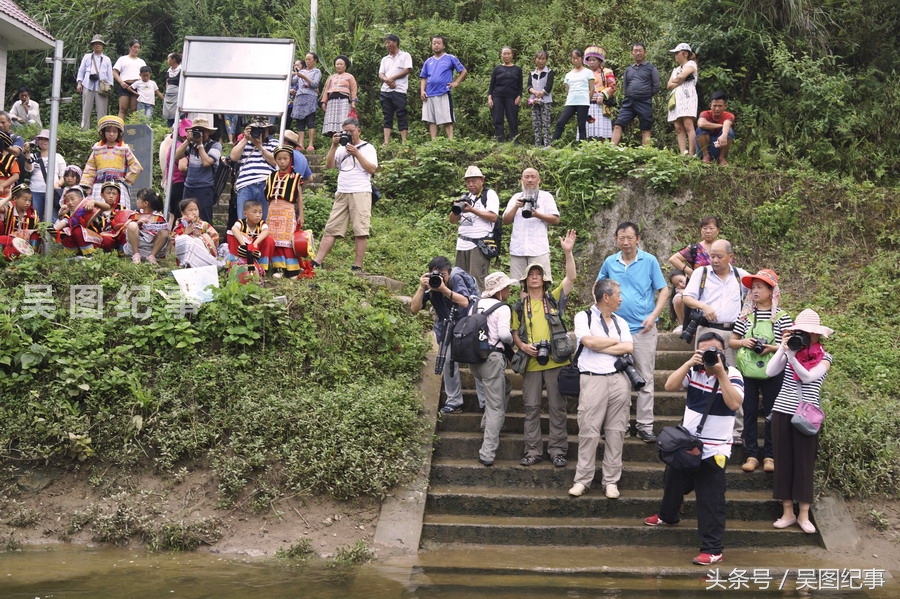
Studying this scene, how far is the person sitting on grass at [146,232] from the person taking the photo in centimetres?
1060

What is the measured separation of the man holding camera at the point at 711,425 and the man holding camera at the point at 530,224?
2748mm

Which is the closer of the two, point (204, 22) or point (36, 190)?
point (36, 190)

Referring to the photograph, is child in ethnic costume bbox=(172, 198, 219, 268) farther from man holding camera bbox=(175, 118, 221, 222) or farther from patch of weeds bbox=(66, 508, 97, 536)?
patch of weeds bbox=(66, 508, 97, 536)

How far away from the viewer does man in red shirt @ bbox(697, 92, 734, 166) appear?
45.2ft

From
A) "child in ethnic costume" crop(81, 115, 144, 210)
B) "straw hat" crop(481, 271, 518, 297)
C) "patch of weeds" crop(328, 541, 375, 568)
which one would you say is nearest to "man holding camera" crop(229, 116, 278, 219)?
"child in ethnic costume" crop(81, 115, 144, 210)

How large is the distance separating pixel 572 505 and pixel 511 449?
0.90 metres

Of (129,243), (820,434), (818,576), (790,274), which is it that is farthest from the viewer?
(790,274)

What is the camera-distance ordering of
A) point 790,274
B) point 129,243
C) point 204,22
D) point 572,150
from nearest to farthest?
point 129,243 < point 790,274 < point 572,150 < point 204,22

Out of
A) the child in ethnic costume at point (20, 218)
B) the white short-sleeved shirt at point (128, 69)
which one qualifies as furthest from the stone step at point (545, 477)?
the white short-sleeved shirt at point (128, 69)

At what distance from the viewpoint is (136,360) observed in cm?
944

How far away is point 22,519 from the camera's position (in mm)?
8352

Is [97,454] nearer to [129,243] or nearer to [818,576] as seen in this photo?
[129,243]

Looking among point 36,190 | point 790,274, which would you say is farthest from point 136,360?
point 790,274

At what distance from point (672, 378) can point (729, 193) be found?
21.0 feet
